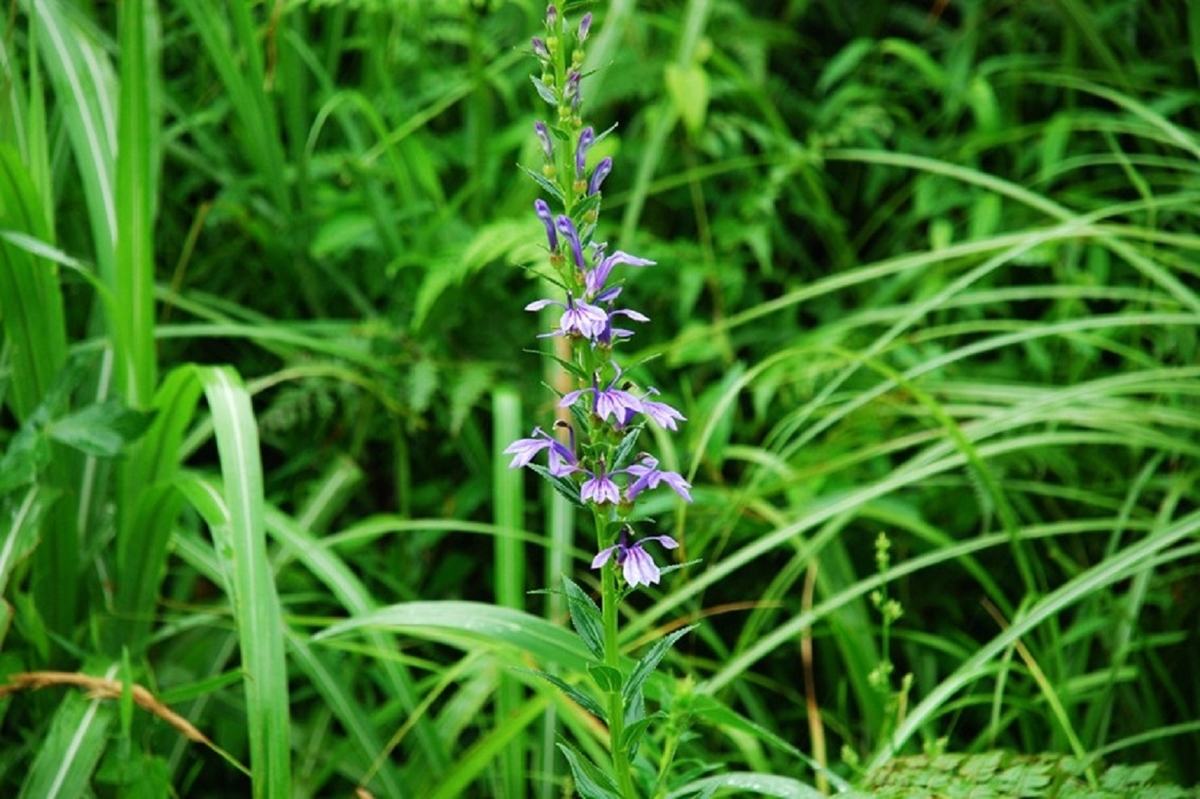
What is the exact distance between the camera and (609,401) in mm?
1060

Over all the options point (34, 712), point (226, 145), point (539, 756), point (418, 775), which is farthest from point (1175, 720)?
point (226, 145)

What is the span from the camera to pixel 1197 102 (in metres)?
2.52

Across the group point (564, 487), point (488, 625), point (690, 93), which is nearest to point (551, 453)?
point (564, 487)

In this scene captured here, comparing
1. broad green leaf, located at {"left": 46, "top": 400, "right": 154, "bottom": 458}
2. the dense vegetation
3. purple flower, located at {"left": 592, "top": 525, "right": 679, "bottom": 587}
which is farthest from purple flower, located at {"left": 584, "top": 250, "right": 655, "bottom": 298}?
broad green leaf, located at {"left": 46, "top": 400, "right": 154, "bottom": 458}

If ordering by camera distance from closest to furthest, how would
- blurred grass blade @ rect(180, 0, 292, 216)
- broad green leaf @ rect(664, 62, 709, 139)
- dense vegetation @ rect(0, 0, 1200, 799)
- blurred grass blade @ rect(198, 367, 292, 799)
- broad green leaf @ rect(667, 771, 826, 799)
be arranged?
broad green leaf @ rect(667, 771, 826, 799), blurred grass blade @ rect(198, 367, 292, 799), dense vegetation @ rect(0, 0, 1200, 799), blurred grass blade @ rect(180, 0, 292, 216), broad green leaf @ rect(664, 62, 709, 139)

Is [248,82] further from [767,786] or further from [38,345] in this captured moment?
[767,786]

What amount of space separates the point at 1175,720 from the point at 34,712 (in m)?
1.82

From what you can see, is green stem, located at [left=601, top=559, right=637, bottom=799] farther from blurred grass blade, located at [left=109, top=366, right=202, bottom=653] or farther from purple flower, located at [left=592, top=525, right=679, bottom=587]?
blurred grass blade, located at [left=109, top=366, right=202, bottom=653]

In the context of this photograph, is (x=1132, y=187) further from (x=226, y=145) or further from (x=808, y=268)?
(x=226, y=145)

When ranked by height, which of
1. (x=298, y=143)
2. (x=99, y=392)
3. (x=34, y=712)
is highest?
(x=298, y=143)

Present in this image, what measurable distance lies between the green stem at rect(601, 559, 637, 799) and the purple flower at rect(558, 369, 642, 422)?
0.15 m

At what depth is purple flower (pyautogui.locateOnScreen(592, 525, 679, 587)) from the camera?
41.4 inches

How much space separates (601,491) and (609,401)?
8 centimetres

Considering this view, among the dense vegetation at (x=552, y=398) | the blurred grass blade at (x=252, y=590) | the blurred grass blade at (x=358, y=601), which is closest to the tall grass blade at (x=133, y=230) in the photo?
the dense vegetation at (x=552, y=398)
